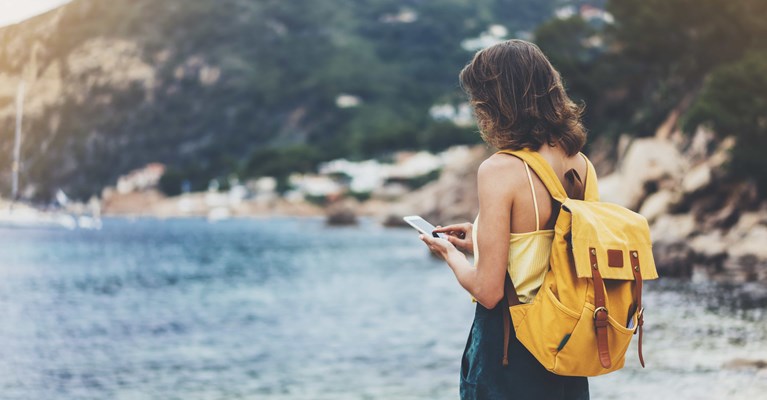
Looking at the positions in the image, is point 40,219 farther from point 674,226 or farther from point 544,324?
point 544,324

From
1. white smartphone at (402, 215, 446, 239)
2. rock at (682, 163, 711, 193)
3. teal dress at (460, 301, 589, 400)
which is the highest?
rock at (682, 163, 711, 193)

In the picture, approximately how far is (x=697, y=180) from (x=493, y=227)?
106 feet

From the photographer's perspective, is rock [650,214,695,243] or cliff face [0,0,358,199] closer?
cliff face [0,0,358,199]

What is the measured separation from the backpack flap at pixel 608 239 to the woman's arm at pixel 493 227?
0.61ft

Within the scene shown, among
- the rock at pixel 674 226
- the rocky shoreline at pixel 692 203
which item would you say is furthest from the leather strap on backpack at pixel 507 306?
the rock at pixel 674 226

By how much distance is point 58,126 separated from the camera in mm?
26750

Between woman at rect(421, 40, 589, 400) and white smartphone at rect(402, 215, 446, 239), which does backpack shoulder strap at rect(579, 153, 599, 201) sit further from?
white smartphone at rect(402, 215, 446, 239)

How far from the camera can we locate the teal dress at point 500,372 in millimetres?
2803

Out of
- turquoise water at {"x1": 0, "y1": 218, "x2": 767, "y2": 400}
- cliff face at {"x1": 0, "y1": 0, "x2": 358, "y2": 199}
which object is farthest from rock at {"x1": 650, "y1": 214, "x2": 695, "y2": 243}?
cliff face at {"x1": 0, "y1": 0, "x2": 358, "y2": 199}

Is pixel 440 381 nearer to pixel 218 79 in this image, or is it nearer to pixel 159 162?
pixel 159 162

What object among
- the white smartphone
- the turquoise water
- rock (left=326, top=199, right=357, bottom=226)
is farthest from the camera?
rock (left=326, top=199, right=357, bottom=226)

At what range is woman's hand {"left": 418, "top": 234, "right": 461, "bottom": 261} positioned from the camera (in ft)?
9.57

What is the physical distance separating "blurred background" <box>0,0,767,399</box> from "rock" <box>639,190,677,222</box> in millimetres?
114

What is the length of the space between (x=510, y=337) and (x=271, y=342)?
16.8 meters
